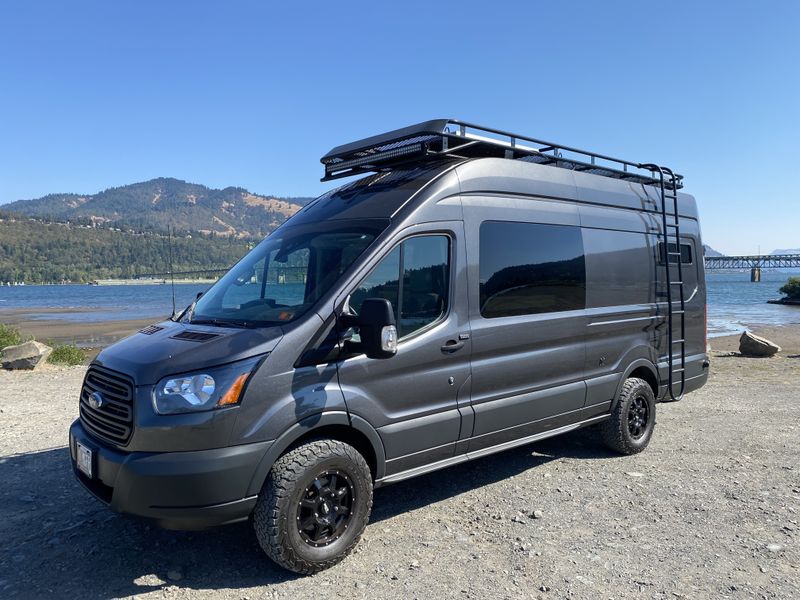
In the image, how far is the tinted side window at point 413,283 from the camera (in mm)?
4125

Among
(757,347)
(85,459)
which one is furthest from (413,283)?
(757,347)

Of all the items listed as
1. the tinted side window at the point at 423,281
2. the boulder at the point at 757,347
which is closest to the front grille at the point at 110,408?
the tinted side window at the point at 423,281

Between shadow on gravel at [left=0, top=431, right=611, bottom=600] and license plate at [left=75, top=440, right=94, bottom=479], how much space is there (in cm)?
60

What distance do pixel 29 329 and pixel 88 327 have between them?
3465 millimetres

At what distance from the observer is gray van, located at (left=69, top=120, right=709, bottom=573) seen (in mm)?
3447

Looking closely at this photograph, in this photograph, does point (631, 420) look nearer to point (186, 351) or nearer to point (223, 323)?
point (223, 323)

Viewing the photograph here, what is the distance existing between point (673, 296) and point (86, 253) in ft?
489

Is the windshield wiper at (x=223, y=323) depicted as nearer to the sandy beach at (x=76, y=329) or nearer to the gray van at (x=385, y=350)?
the gray van at (x=385, y=350)

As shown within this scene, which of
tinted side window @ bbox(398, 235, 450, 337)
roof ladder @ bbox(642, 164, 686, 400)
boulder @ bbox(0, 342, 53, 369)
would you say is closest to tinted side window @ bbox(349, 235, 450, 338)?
tinted side window @ bbox(398, 235, 450, 337)

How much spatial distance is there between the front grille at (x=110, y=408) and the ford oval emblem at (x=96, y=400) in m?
0.01

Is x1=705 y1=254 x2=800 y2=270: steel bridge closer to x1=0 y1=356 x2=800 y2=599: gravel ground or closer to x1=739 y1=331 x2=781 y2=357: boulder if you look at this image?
x1=739 y1=331 x2=781 y2=357: boulder

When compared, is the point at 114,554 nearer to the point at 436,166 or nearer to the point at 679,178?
the point at 436,166

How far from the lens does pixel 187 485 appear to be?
11.0 feet

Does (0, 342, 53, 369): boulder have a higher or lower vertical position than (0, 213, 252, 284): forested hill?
lower
